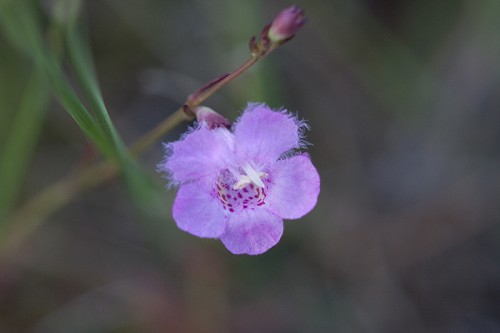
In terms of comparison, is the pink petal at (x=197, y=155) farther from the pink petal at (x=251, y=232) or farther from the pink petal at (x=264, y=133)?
the pink petal at (x=251, y=232)

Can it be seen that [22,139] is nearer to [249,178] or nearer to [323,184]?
[249,178]

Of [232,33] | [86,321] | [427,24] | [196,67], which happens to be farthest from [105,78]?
[427,24]

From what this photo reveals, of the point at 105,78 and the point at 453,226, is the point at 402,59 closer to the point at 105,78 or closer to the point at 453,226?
the point at 453,226

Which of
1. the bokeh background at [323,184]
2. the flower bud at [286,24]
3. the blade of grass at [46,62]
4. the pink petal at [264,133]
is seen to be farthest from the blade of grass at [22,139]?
the flower bud at [286,24]

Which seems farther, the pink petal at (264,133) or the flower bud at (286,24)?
the pink petal at (264,133)

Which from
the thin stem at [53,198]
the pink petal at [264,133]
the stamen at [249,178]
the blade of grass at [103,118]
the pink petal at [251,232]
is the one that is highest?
the thin stem at [53,198]

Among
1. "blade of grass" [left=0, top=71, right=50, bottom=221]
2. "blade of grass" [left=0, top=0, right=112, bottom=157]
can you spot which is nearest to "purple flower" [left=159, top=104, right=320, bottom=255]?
"blade of grass" [left=0, top=0, right=112, bottom=157]

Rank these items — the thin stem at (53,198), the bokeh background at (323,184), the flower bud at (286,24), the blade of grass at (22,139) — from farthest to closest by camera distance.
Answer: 1. the bokeh background at (323,184)
2. the blade of grass at (22,139)
3. the thin stem at (53,198)
4. the flower bud at (286,24)

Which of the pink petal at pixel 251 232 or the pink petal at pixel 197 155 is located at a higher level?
the pink petal at pixel 197 155

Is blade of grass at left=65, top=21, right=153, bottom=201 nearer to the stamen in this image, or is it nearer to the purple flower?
the purple flower
